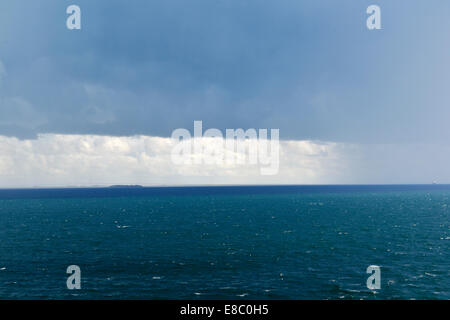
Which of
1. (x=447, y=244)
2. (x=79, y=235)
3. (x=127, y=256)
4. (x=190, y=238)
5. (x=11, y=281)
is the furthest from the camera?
(x=79, y=235)

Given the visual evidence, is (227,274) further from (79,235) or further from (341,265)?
(79,235)

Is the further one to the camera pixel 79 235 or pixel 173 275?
pixel 79 235

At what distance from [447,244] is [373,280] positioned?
41.1m

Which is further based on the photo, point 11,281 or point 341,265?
point 341,265

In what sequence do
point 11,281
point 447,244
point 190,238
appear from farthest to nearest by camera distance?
point 190,238 < point 447,244 < point 11,281

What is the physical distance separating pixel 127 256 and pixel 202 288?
23.9 m

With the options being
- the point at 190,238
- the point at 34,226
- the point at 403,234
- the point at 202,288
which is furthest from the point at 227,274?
the point at 34,226

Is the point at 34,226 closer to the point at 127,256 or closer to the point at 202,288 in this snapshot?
the point at 127,256

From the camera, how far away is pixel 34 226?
346 feet
